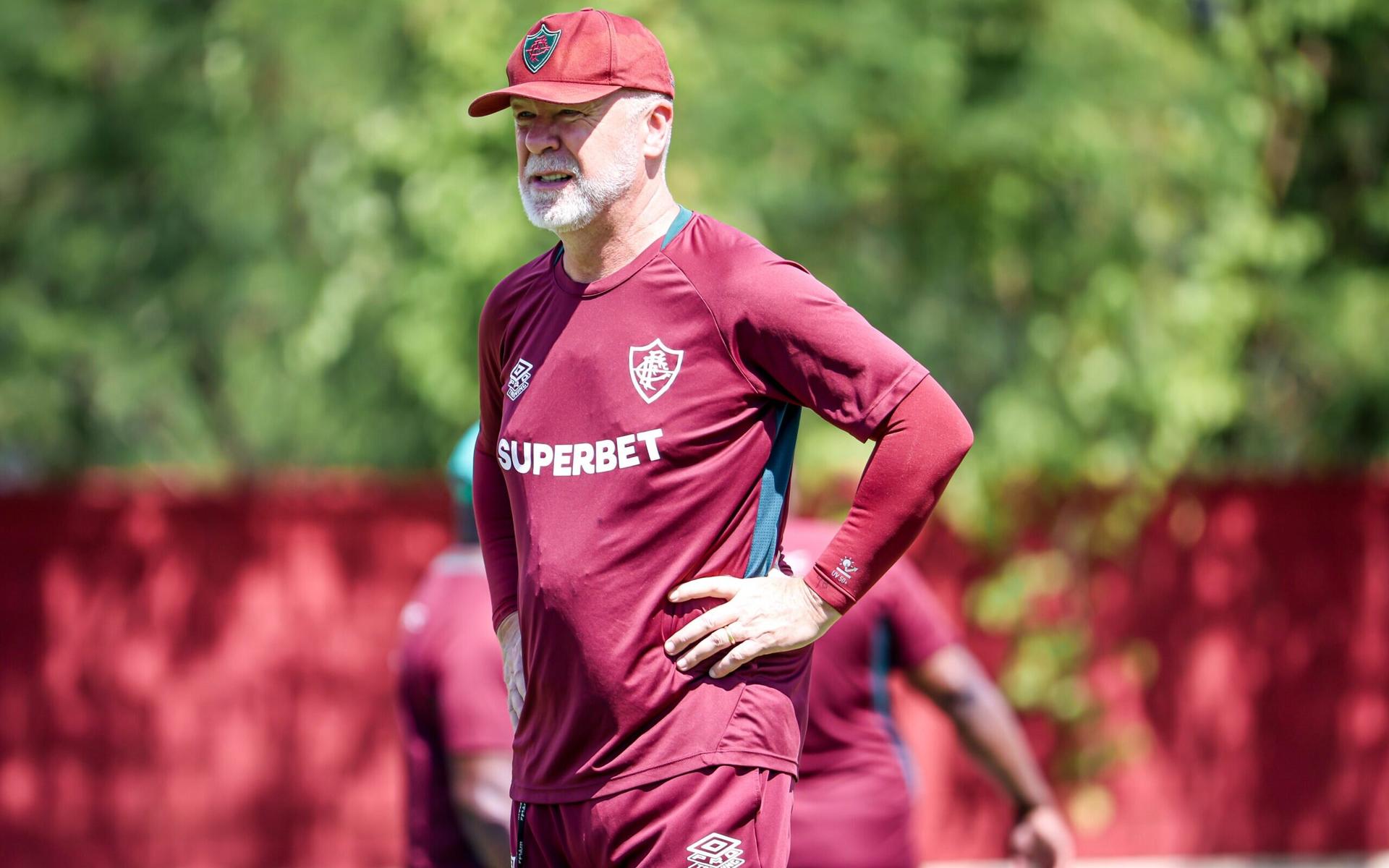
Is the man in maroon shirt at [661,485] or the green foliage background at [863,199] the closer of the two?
the man in maroon shirt at [661,485]

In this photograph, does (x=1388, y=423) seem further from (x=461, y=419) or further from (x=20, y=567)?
(x=20, y=567)

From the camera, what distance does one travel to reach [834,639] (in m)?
4.23

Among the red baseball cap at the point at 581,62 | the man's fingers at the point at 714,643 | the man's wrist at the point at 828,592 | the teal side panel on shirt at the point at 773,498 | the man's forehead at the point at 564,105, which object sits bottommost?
the man's fingers at the point at 714,643

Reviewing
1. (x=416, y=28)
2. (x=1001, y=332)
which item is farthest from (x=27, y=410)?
(x=1001, y=332)

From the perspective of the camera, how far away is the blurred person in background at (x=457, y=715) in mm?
4031

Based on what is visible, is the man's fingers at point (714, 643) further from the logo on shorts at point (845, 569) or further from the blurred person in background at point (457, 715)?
the blurred person in background at point (457, 715)

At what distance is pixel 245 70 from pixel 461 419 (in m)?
2.62

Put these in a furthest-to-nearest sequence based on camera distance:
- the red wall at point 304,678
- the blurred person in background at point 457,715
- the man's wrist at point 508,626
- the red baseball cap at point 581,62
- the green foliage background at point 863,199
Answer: the red wall at point 304,678 < the green foliage background at point 863,199 < the blurred person in background at point 457,715 < the man's wrist at point 508,626 < the red baseball cap at point 581,62

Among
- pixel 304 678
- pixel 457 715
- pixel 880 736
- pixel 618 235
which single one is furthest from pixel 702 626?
pixel 304 678

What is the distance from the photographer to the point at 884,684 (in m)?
4.37

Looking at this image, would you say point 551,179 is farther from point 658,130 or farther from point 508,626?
point 508,626

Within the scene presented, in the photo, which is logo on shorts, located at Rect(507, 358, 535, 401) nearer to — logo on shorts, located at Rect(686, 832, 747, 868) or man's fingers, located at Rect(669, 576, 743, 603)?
man's fingers, located at Rect(669, 576, 743, 603)

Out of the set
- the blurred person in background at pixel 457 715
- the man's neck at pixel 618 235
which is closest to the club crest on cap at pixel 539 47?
the man's neck at pixel 618 235

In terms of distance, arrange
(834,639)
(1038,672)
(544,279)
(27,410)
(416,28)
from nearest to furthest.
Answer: (544,279) < (834,639) < (416,28) < (1038,672) < (27,410)
